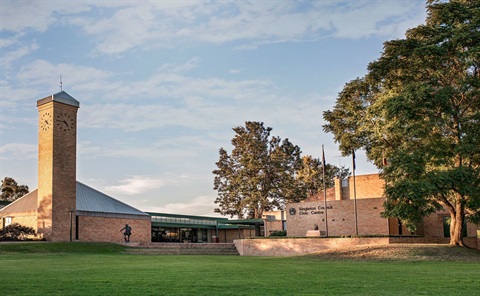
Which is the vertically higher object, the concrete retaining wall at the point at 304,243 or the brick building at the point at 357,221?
the brick building at the point at 357,221

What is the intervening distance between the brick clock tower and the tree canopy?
76.3 ft

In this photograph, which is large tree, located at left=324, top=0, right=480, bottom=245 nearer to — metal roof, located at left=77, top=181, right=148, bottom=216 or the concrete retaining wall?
the concrete retaining wall

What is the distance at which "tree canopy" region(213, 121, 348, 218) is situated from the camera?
6056cm

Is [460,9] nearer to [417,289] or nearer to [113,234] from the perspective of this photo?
[417,289]

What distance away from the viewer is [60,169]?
40.8 m

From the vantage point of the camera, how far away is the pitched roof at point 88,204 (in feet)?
145

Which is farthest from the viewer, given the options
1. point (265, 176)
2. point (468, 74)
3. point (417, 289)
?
point (265, 176)

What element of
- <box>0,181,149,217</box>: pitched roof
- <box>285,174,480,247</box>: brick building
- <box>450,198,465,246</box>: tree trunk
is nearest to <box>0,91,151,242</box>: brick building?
<box>0,181,149,217</box>: pitched roof

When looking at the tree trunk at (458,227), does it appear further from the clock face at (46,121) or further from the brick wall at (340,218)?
the clock face at (46,121)

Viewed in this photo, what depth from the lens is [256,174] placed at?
60.9 metres

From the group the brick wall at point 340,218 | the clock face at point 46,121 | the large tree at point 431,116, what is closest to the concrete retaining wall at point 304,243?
the large tree at point 431,116

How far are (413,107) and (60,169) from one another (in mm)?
27530

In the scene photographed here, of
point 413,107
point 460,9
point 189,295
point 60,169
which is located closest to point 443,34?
point 460,9

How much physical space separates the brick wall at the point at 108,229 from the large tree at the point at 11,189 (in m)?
27.4
